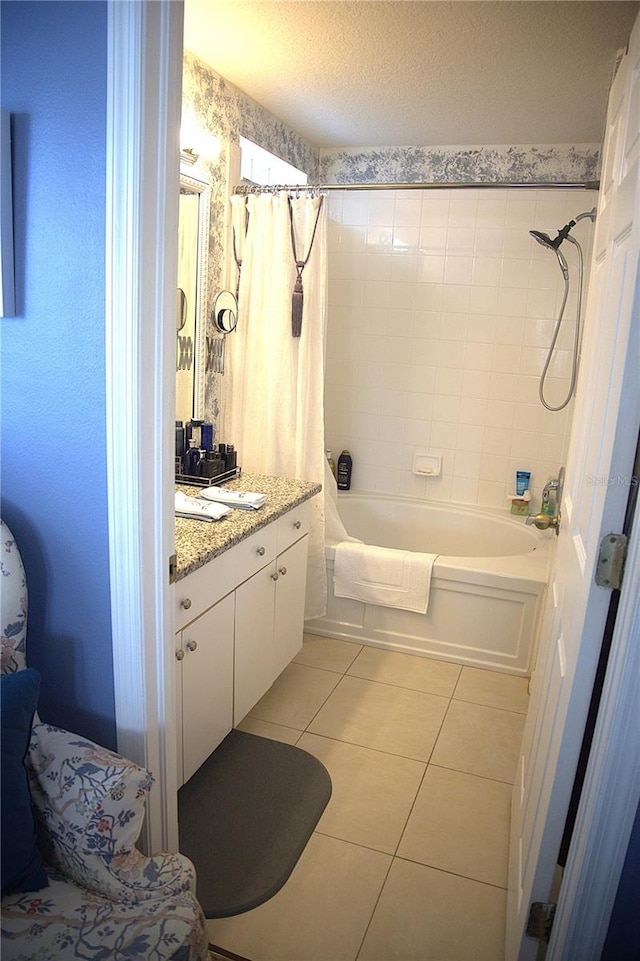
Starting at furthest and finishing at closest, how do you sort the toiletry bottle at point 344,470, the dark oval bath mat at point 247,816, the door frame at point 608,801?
the toiletry bottle at point 344,470, the dark oval bath mat at point 247,816, the door frame at point 608,801

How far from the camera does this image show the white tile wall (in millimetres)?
3529

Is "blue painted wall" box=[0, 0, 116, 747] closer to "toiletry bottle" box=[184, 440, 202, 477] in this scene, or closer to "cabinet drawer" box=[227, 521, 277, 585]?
"cabinet drawer" box=[227, 521, 277, 585]

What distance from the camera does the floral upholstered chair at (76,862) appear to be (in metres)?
1.12

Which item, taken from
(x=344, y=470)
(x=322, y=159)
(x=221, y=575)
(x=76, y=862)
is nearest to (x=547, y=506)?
(x=344, y=470)

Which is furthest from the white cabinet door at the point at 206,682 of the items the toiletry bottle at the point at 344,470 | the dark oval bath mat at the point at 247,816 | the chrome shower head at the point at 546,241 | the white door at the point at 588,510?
the chrome shower head at the point at 546,241

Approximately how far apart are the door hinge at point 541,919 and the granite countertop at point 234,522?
3.58ft

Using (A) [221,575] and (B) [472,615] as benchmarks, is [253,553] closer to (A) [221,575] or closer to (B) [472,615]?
(A) [221,575]

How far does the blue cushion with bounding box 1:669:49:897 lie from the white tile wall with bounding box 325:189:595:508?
2978 mm

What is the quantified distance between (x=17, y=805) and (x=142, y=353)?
0.85 meters

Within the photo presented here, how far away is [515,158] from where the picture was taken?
11.4 feet

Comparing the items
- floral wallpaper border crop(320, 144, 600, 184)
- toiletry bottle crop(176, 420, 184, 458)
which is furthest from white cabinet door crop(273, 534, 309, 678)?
floral wallpaper border crop(320, 144, 600, 184)

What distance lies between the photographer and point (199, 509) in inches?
85.0

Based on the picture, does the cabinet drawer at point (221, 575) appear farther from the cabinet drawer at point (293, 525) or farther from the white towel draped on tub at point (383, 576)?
the white towel draped on tub at point (383, 576)

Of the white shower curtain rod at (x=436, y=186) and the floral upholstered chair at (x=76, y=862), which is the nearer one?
the floral upholstered chair at (x=76, y=862)
